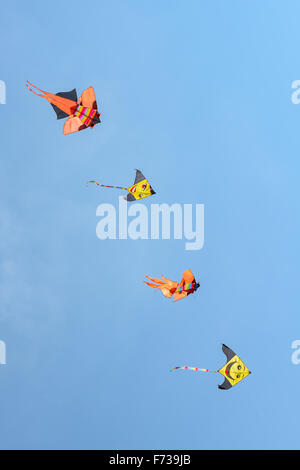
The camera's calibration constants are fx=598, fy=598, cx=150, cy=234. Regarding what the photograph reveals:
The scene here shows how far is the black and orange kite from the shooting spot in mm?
18781

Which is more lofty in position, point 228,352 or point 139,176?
point 139,176

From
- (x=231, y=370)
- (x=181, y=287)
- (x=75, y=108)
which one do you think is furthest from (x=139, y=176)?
(x=231, y=370)

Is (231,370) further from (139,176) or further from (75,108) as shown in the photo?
(75,108)

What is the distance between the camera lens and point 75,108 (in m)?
18.9

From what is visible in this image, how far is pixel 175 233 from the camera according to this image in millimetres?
20906

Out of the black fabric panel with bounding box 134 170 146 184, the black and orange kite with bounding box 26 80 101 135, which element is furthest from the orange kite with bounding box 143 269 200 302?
the black and orange kite with bounding box 26 80 101 135

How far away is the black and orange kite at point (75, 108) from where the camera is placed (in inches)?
739

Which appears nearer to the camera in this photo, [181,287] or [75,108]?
[75,108]

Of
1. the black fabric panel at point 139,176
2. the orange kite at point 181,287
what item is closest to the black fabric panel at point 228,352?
the orange kite at point 181,287

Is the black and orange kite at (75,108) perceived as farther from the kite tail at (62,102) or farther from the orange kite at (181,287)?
the orange kite at (181,287)

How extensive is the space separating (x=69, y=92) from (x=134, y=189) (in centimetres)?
386

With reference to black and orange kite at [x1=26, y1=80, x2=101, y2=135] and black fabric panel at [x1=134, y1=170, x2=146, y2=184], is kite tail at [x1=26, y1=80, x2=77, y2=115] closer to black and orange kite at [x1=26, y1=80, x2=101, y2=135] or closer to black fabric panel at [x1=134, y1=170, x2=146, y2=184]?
black and orange kite at [x1=26, y1=80, x2=101, y2=135]

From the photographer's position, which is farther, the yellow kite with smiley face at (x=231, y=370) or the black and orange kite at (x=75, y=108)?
the yellow kite with smiley face at (x=231, y=370)
